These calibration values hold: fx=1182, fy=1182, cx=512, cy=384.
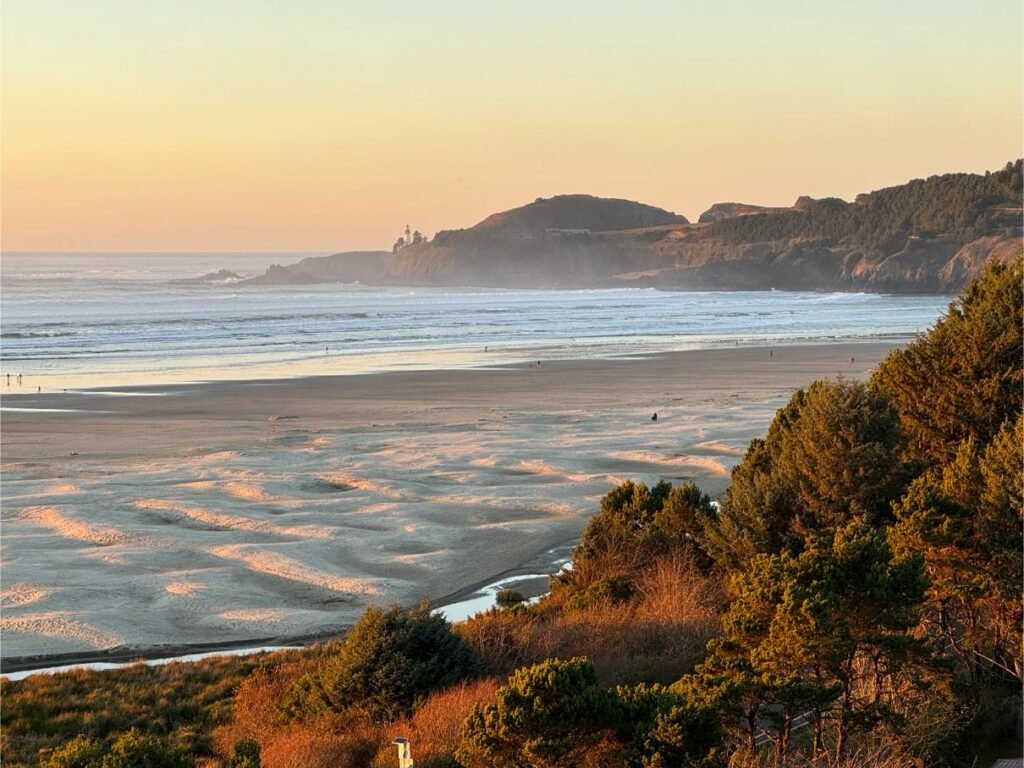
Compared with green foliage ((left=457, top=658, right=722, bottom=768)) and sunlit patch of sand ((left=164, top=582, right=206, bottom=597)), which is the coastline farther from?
green foliage ((left=457, top=658, right=722, bottom=768))

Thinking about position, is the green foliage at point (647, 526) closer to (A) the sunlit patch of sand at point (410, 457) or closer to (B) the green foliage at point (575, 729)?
(B) the green foliage at point (575, 729)

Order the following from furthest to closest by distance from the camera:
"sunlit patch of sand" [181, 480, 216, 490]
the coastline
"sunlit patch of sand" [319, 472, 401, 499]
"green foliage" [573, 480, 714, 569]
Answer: "sunlit patch of sand" [181, 480, 216, 490] → "sunlit patch of sand" [319, 472, 401, 499] → "green foliage" [573, 480, 714, 569] → the coastline

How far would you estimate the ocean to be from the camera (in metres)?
52.7

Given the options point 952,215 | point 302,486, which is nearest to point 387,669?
point 302,486

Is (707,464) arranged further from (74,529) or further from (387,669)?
(387,669)

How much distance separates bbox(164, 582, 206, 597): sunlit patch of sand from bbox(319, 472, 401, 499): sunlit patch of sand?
697 cm

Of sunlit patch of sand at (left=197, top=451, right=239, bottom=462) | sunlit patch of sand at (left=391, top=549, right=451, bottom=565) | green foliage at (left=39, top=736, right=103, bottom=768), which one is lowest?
sunlit patch of sand at (left=391, top=549, right=451, bottom=565)

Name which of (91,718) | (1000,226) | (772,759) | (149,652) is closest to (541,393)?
(149,652)

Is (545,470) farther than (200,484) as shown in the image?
Yes

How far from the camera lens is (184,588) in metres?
18.1

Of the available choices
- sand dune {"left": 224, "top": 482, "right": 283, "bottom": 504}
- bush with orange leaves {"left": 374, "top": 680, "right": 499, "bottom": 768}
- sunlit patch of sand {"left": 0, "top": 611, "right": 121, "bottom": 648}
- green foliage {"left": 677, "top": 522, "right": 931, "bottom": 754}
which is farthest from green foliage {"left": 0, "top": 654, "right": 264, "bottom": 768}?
sand dune {"left": 224, "top": 482, "right": 283, "bottom": 504}

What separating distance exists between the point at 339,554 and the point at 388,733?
9.26 meters

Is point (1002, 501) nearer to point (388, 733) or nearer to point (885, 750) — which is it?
point (885, 750)

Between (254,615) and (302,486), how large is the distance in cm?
889
